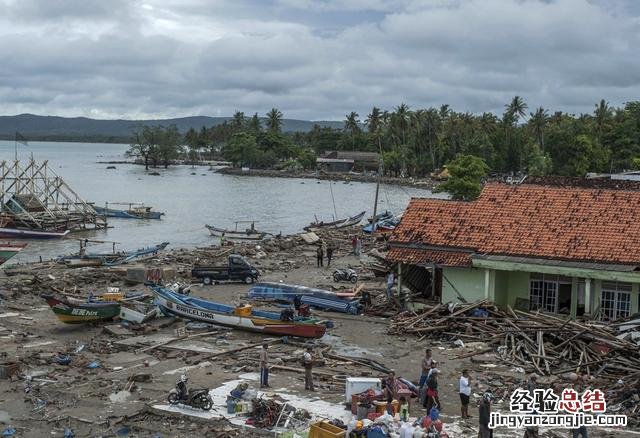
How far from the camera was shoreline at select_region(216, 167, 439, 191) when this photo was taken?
124m

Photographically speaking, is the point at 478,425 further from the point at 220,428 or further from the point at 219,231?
the point at 219,231

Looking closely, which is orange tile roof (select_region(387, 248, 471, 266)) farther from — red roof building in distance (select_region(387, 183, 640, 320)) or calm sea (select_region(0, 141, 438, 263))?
calm sea (select_region(0, 141, 438, 263))

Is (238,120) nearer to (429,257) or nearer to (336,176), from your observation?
(336,176)

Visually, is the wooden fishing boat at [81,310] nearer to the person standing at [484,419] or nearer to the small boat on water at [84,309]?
the small boat on water at [84,309]

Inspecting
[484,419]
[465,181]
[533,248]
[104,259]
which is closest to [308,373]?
[484,419]

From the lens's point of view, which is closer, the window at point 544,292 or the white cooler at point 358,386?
the white cooler at point 358,386

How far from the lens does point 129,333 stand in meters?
26.0

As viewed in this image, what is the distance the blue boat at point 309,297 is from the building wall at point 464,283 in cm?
345

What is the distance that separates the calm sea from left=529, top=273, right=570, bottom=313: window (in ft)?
114

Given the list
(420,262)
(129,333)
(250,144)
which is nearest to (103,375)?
(129,333)

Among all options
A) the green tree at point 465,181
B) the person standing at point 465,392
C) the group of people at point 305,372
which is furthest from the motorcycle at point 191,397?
the green tree at point 465,181

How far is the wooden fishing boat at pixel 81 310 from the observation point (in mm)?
26578

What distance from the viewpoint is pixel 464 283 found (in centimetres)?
2728

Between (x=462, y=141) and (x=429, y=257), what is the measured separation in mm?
99398
